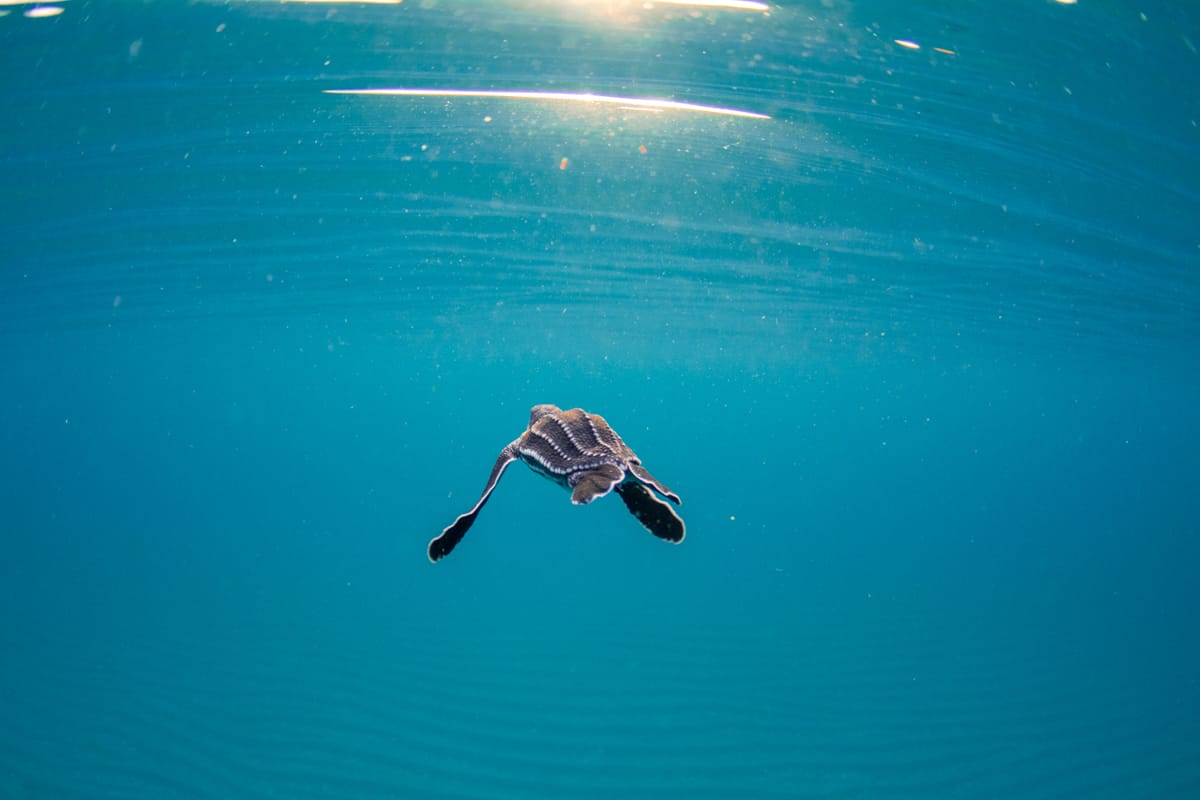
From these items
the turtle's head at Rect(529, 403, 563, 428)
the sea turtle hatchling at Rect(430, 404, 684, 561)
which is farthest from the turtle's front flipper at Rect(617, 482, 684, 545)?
the turtle's head at Rect(529, 403, 563, 428)

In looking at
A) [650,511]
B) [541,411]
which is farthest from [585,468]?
[541,411]

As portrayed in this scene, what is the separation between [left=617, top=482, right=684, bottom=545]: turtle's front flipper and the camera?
4902 millimetres

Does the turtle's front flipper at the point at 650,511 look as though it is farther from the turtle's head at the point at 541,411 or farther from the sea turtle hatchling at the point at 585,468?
the turtle's head at the point at 541,411

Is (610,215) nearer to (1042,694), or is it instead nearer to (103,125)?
(103,125)

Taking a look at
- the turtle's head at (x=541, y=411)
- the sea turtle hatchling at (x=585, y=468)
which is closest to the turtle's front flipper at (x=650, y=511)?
the sea turtle hatchling at (x=585, y=468)

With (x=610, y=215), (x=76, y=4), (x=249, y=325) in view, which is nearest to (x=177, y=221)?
(x=76, y=4)

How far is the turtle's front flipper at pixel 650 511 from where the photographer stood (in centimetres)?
490

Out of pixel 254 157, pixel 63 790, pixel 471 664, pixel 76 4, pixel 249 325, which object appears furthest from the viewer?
pixel 249 325

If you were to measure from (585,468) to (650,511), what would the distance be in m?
0.81

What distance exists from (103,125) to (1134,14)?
1310cm

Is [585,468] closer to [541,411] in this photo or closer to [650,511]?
[650,511]

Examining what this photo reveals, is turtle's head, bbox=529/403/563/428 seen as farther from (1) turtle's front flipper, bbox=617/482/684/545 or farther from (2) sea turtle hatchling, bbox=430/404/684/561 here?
(1) turtle's front flipper, bbox=617/482/684/545

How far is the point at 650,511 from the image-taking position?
4.99 meters

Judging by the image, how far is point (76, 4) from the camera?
7.23 meters
